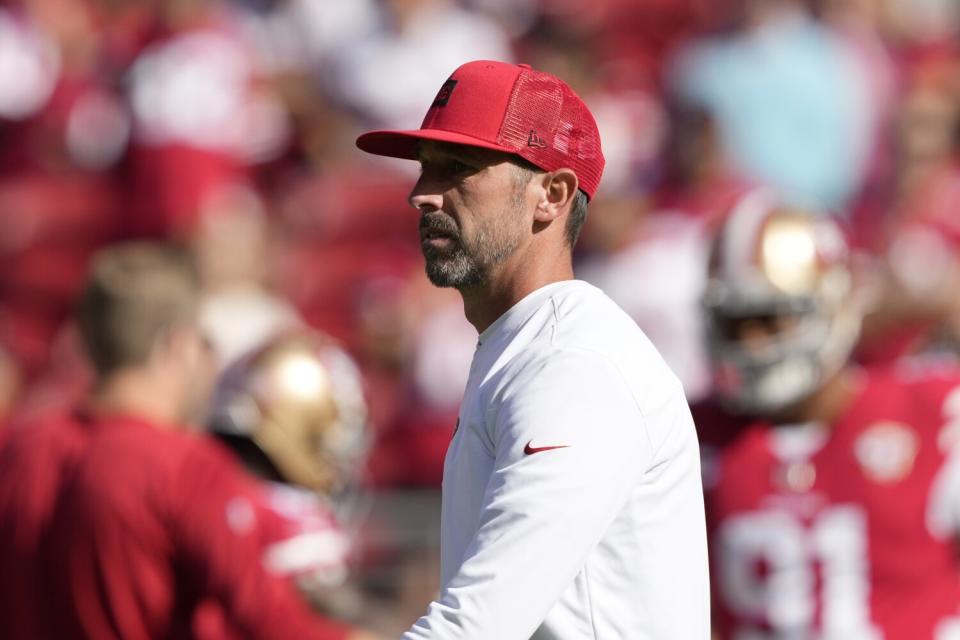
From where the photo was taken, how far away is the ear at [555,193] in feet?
9.67

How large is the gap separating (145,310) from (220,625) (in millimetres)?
915

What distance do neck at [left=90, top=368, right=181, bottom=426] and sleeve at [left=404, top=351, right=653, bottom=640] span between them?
2.01 m

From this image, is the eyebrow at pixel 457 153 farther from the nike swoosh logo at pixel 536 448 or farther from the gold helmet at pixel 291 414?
the gold helmet at pixel 291 414

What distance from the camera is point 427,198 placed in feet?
9.66

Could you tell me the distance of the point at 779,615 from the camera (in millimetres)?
4773

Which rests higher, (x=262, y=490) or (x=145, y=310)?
(x=145, y=310)

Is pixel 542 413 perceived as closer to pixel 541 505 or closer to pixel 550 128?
pixel 541 505

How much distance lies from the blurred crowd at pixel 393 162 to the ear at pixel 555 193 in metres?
4.30

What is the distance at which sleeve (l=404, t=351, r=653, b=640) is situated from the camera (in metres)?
2.58

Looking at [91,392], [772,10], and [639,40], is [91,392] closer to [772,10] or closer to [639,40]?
[772,10]

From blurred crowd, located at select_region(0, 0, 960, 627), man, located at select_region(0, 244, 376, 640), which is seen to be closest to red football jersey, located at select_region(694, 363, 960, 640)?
man, located at select_region(0, 244, 376, 640)

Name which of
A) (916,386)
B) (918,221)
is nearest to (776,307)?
(916,386)

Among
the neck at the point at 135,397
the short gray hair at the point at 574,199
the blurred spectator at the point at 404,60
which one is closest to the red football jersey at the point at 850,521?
the neck at the point at 135,397

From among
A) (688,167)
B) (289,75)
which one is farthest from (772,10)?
(289,75)
